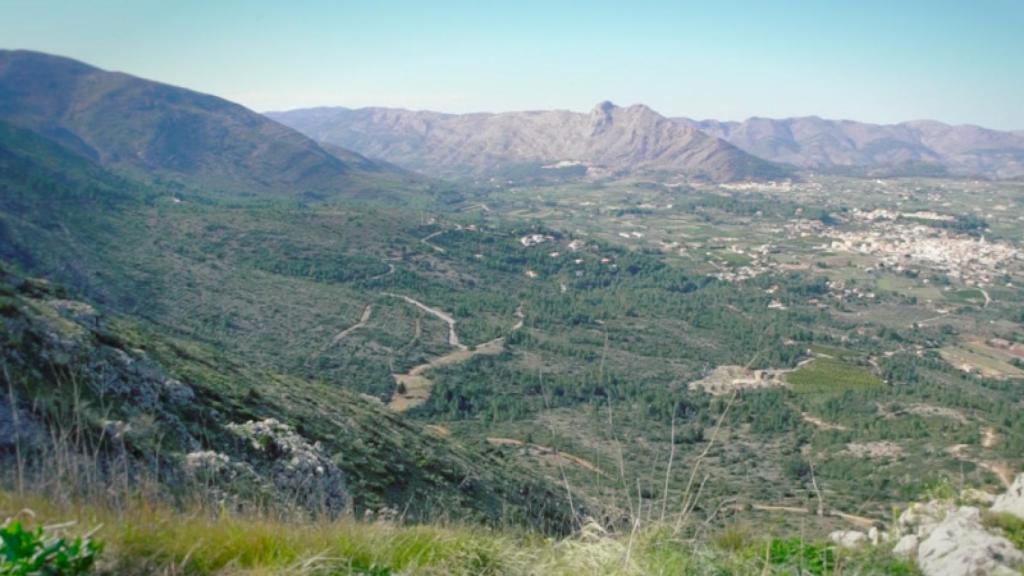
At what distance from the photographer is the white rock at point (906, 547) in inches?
179

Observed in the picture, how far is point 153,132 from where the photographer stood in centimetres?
13238

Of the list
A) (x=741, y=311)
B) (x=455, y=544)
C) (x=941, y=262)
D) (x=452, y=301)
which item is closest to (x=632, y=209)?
(x=941, y=262)

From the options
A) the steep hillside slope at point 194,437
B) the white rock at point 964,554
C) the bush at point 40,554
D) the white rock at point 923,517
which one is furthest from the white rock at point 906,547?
the bush at point 40,554

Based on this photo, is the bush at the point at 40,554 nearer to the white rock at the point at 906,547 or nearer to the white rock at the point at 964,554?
the white rock at the point at 964,554

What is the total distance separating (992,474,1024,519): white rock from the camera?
628 centimetres

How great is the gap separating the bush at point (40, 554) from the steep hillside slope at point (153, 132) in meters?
125

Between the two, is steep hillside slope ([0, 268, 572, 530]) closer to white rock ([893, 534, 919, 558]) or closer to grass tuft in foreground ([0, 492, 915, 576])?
grass tuft in foreground ([0, 492, 915, 576])

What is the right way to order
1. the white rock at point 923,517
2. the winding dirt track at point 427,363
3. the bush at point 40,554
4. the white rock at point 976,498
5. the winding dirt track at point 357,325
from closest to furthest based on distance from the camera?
the bush at point 40,554 < the white rock at point 923,517 < the white rock at point 976,498 < the winding dirt track at point 427,363 < the winding dirt track at point 357,325

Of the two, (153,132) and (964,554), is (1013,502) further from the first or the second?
(153,132)

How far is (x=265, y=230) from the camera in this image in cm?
6462

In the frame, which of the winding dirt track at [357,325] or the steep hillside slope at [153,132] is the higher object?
the steep hillside slope at [153,132]

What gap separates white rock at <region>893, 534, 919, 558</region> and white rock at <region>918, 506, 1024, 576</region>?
7 cm

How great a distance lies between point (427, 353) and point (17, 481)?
40.6m

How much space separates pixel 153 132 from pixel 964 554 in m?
154
